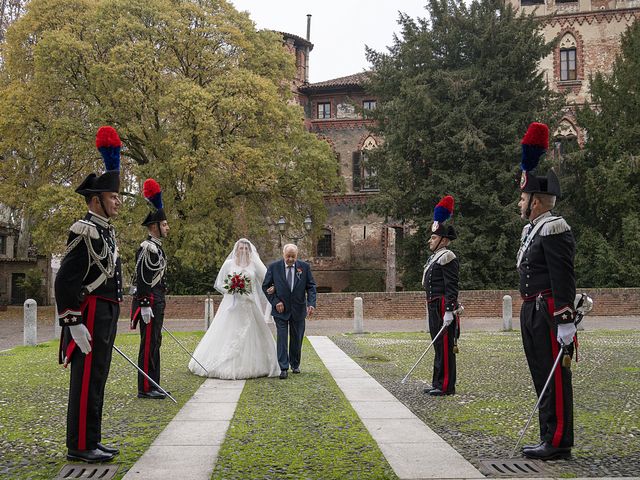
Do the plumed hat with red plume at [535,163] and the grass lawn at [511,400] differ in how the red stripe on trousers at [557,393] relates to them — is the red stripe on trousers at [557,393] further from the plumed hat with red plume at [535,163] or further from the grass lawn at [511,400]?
the plumed hat with red plume at [535,163]

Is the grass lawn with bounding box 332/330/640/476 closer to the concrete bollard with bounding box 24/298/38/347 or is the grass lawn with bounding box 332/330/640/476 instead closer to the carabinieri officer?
the carabinieri officer

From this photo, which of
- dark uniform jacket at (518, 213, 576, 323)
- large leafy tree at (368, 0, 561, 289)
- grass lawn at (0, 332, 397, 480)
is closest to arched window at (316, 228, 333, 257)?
large leafy tree at (368, 0, 561, 289)

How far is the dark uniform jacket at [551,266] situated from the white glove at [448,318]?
8.65 ft

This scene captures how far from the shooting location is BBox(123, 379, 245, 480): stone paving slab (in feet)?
16.0

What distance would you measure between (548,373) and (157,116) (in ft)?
91.4

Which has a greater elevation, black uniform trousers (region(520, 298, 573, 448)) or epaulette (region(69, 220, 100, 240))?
epaulette (region(69, 220, 100, 240))

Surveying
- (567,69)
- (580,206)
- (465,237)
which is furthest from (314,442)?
(567,69)

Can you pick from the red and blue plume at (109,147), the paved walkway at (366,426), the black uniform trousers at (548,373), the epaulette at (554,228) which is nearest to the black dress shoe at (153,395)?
the paved walkway at (366,426)

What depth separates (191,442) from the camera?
5840 mm

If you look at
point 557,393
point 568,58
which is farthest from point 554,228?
point 568,58

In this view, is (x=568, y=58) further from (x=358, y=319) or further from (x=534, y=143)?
(x=534, y=143)

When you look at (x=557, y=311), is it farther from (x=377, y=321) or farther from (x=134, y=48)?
(x=134, y=48)

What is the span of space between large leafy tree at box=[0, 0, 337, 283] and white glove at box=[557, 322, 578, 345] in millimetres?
23757

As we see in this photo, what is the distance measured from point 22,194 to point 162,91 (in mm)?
8110
